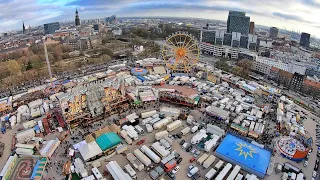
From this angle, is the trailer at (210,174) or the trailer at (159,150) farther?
the trailer at (159,150)

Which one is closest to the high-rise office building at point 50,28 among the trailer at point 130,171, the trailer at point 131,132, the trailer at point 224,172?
the trailer at point 131,132

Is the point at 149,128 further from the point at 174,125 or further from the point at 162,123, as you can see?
the point at 174,125

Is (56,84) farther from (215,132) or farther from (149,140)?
(215,132)

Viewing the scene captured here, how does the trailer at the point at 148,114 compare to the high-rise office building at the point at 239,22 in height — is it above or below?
below

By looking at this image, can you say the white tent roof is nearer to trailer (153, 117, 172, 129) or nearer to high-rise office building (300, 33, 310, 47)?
trailer (153, 117, 172, 129)

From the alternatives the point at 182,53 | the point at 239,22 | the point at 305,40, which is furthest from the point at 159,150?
the point at 305,40

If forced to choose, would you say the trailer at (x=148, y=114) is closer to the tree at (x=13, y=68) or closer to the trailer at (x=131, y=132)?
the trailer at (x=131, y=132)
